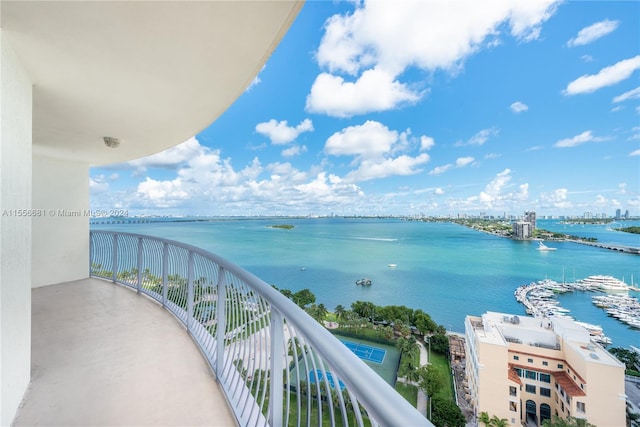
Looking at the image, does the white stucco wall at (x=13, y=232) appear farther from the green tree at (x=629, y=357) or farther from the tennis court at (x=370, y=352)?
the green tree at (x=629, y=357)

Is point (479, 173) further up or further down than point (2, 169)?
further up

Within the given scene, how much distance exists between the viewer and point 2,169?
1.66 metres

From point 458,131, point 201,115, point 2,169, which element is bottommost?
point 2,169

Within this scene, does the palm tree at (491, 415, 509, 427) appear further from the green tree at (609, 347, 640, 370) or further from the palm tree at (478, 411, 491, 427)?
the green tree at (609, 347, 640, 370)

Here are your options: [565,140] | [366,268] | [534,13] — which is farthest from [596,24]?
[366,268]

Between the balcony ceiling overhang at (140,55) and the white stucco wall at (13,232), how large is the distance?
305 mm

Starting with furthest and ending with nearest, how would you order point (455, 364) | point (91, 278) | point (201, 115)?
point (455, 364) → point (91, 278) → point (201, 115)

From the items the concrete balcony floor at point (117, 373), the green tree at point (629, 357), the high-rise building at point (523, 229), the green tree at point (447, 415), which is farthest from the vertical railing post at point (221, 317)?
the high-rise building at point (523, 229)

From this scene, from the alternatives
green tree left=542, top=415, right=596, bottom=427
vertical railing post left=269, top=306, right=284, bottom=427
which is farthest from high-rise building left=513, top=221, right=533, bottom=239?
vertical railing post left=269, top=306, right=284, bottom=427

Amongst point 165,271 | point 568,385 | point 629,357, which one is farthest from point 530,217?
point 165,271

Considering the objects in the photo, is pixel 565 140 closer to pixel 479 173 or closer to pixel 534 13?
pixel 479 173

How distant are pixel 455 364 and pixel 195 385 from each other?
2126cm

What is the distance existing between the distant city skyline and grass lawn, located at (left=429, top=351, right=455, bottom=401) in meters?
21.9

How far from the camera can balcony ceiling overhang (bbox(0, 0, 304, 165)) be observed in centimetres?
162
